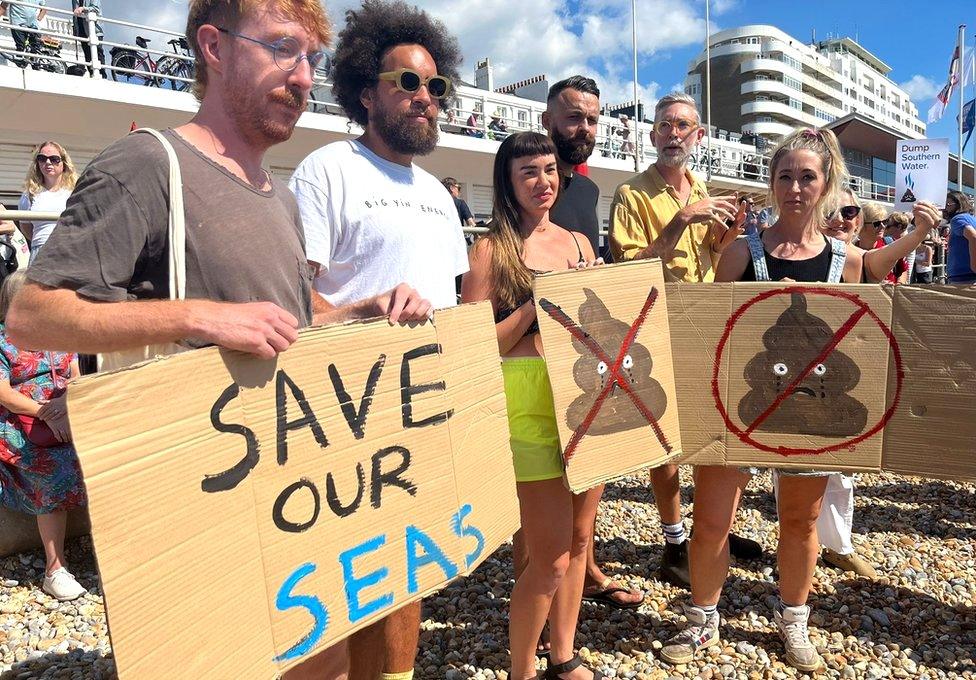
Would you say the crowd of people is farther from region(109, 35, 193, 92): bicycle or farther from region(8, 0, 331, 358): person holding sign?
region(109, 35, 193, 92): bicycle

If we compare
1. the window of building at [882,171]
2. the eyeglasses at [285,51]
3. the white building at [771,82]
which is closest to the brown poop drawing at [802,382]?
the eyeglasses at [285,51]

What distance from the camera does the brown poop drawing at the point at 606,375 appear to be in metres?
2.16

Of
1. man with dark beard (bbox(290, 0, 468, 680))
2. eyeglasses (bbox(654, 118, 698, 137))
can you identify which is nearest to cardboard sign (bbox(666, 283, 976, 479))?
man with dark beard (bbox(290, 0, 468, 680))

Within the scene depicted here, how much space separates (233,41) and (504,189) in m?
1.12

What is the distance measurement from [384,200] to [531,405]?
2.70 feet

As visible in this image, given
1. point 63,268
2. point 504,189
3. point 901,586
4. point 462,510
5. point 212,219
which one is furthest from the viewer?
point 901,586

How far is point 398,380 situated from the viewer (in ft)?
5.39

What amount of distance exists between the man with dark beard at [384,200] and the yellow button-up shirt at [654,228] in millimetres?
1001

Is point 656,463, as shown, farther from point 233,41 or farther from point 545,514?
point 233,41

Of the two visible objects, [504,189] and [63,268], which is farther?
[504,189]

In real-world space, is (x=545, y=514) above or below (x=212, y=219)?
below

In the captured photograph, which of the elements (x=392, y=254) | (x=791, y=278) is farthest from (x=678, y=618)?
(x=392, y=254)

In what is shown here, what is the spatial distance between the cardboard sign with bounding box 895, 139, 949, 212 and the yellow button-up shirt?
428cm

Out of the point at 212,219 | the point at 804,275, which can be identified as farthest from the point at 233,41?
the point at 804,275
